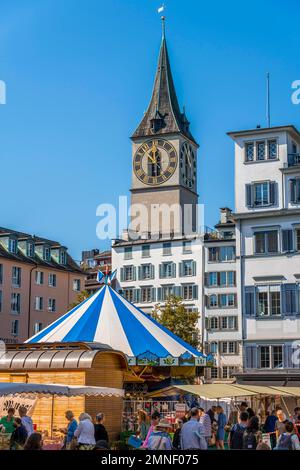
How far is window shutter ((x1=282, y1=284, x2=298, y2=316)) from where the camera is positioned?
149 ft

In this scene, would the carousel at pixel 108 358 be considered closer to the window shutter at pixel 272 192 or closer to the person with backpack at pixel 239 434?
the person with backpack at pixel 239 434

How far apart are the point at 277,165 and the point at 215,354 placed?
931 inches

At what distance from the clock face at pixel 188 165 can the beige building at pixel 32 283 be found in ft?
86.0

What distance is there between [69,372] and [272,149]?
24.9 meters

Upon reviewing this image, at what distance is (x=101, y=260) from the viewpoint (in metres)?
106

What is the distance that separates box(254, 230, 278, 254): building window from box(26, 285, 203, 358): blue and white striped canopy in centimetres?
1398

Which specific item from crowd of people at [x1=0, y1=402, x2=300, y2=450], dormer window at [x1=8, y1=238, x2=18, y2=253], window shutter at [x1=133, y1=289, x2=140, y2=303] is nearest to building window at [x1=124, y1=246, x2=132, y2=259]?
window shutter at [x1=133, y1=289, x2=140, y2=303]

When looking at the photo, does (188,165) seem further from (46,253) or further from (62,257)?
(46,253)

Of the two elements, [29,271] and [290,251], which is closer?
[290,251]

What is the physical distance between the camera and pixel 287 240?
1829 inches

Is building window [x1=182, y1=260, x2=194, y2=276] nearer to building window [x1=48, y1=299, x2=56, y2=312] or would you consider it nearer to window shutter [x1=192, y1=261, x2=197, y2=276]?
window shutter [x1=192, y1=261, x2=197, y2=276]

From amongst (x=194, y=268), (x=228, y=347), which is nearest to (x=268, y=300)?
(x=228, y=347)
